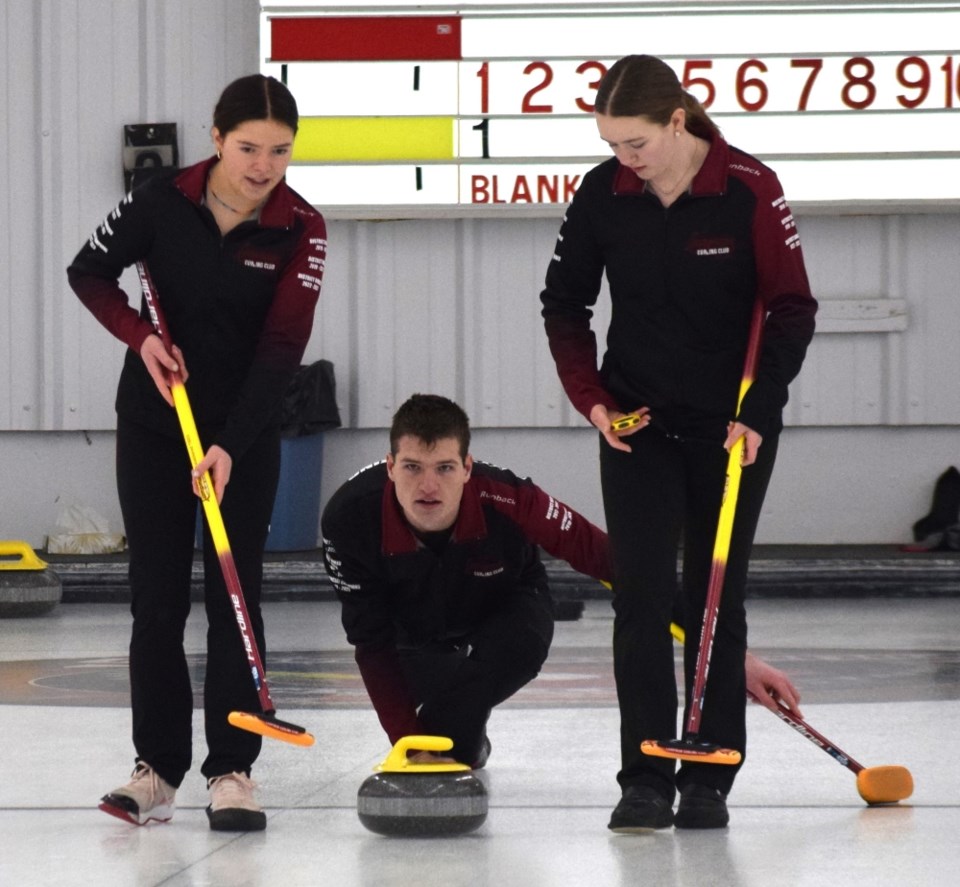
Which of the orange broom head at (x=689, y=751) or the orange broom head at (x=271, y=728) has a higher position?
the orange broom head at (x=271, y=728)

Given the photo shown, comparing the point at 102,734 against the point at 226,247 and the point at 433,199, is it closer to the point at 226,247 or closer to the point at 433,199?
the point at 226,247

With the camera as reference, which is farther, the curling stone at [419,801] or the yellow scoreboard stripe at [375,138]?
the yellow scoreboard stripe at [375,138]

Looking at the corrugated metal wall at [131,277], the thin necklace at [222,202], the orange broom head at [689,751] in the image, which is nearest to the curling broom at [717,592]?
the orange broom head at [689,751]

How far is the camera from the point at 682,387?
3.07 meters

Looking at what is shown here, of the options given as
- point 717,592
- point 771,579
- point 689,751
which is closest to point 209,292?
point 717,592

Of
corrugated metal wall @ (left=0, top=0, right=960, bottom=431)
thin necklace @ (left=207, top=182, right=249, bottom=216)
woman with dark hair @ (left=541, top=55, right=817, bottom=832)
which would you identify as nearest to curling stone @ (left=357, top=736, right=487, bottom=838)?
woman with dark hair @ (left=541, top=55, right=817, bottom=832)

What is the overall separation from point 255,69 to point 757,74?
2.28 meters

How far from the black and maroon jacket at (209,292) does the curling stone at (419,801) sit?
0.67 m

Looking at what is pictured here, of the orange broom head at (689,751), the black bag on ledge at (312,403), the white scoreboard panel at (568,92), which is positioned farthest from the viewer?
the black bag on ledge at (312,403)

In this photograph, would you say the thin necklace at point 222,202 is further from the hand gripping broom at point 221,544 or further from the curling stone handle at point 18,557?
the curling stone handle at point 18,557

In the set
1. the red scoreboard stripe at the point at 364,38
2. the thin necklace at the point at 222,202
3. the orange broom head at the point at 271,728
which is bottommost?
the orange broom head at the point at 271,728

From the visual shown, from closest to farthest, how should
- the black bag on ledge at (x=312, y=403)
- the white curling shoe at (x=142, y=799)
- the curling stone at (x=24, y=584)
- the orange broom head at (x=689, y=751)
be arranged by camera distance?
the orange broom head at (x=689, y=751), the white curling shoe at (x=142, y=799), the curling stone at (x=24, y=584), the black bag on ledge at (x=312, y=403)

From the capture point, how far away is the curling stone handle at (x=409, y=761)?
117 inches

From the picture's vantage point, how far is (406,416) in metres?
3.12
